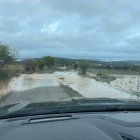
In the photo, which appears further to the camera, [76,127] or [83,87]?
[83,87]

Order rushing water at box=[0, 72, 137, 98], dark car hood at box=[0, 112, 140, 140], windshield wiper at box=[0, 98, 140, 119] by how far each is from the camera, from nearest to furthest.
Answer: dark car hood at box=[0, 112, 140, 140]
windshield wiper at box=[0, 98, 140, 119]
rushing water at box=[0, 72, 137, 98]

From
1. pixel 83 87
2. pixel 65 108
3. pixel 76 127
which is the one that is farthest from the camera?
pixel 83 87

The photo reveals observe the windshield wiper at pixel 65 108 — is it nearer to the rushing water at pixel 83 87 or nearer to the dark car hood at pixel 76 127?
the dark car hood at pixel 76 127

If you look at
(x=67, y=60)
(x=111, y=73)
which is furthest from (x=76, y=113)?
(x=67, y=60)

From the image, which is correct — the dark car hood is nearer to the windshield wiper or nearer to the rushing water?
the windshield wiper

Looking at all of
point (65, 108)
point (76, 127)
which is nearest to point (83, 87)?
point (65, 108)

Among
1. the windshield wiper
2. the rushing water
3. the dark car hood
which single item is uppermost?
the windshield wiper

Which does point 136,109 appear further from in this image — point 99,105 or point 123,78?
point 123,78

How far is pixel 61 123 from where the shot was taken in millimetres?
2732

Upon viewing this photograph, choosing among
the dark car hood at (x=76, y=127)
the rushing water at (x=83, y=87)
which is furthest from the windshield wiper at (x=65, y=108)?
the rushing water at (x=83, y=87)

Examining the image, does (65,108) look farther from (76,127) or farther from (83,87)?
(83,87)

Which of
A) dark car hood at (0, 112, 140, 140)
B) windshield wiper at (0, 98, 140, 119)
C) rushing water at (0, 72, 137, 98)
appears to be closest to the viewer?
dark car hood at (0, 112, 140, 140)

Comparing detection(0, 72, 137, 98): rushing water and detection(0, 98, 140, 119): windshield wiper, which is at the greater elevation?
detection(0, 98, 140, 119): windshield wiper

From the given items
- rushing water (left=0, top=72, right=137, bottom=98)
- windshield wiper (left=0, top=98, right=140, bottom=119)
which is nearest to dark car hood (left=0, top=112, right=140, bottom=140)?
windshield wiper (left=0, top=98, right=140, bottom=119)
